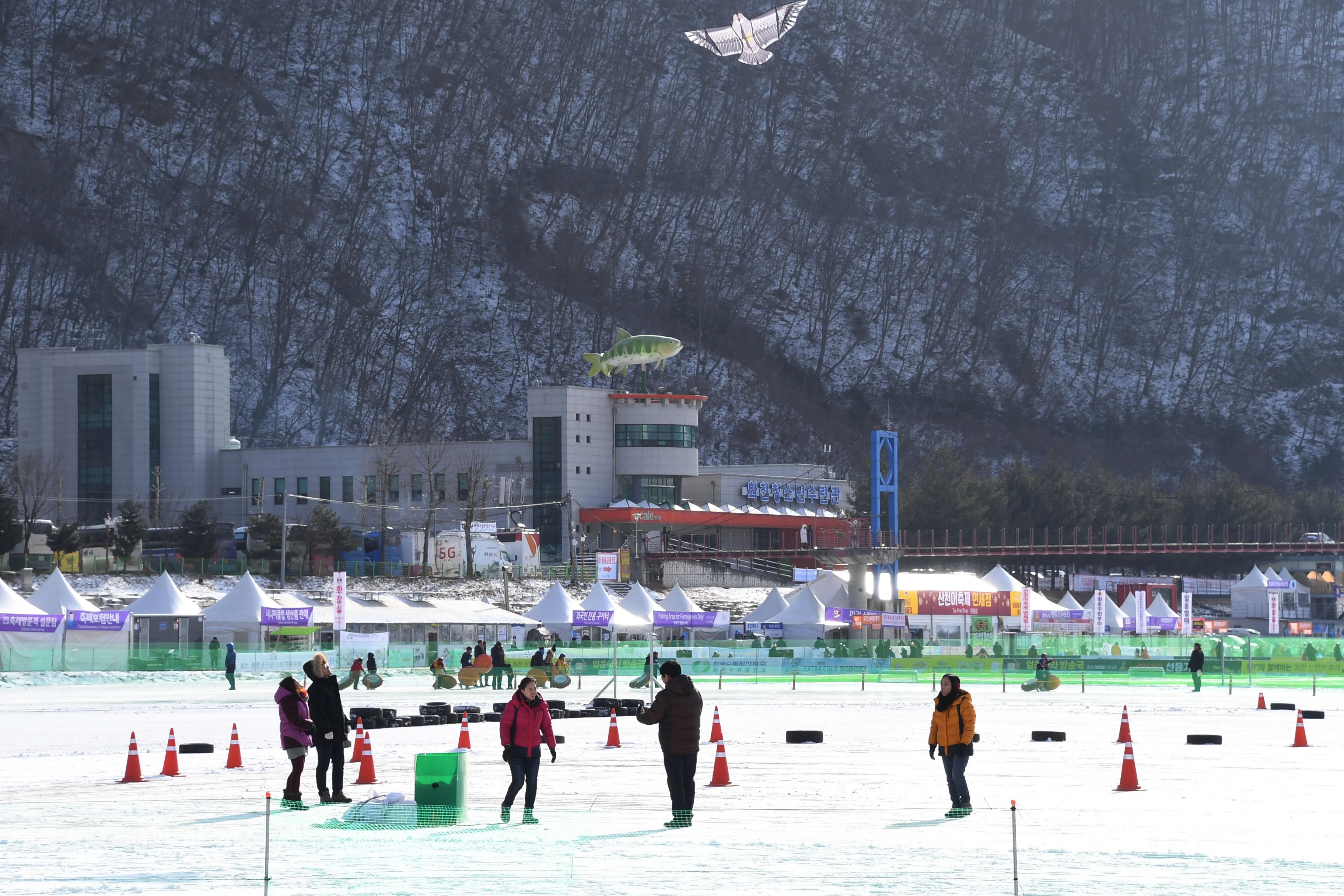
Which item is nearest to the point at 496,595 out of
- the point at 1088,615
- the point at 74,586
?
the point at 74,586

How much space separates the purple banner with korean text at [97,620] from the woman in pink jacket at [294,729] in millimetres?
40147

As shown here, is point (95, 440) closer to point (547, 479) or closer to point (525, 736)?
point (547, 479)

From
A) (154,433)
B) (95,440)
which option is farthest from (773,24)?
(95,440)

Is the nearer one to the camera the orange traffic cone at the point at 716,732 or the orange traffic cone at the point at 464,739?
the orange traffic cone at the point at 716,732

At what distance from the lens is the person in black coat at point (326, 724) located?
18.0 m

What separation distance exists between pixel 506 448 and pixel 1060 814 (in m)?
104

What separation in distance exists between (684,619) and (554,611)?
15.9 ft

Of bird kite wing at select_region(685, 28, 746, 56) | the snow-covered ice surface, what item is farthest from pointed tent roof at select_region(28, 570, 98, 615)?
bird kite wing at select_region(685, 28, 746, 56)

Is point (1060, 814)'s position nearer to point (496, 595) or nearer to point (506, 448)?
point (496, 595)

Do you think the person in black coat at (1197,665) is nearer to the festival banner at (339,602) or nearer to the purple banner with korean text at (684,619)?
the purple banner with korean text at (684,619)

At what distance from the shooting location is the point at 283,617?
196 feet

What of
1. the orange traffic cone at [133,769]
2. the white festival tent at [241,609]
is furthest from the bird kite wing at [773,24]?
the orange traffic cone at [133,769]

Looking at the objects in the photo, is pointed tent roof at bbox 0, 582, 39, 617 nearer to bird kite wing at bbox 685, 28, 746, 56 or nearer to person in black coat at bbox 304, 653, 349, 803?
person in black coat at bbox 304, 653, 349, 803

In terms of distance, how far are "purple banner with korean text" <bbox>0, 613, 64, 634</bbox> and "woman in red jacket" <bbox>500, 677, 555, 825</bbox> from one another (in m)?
40.0
